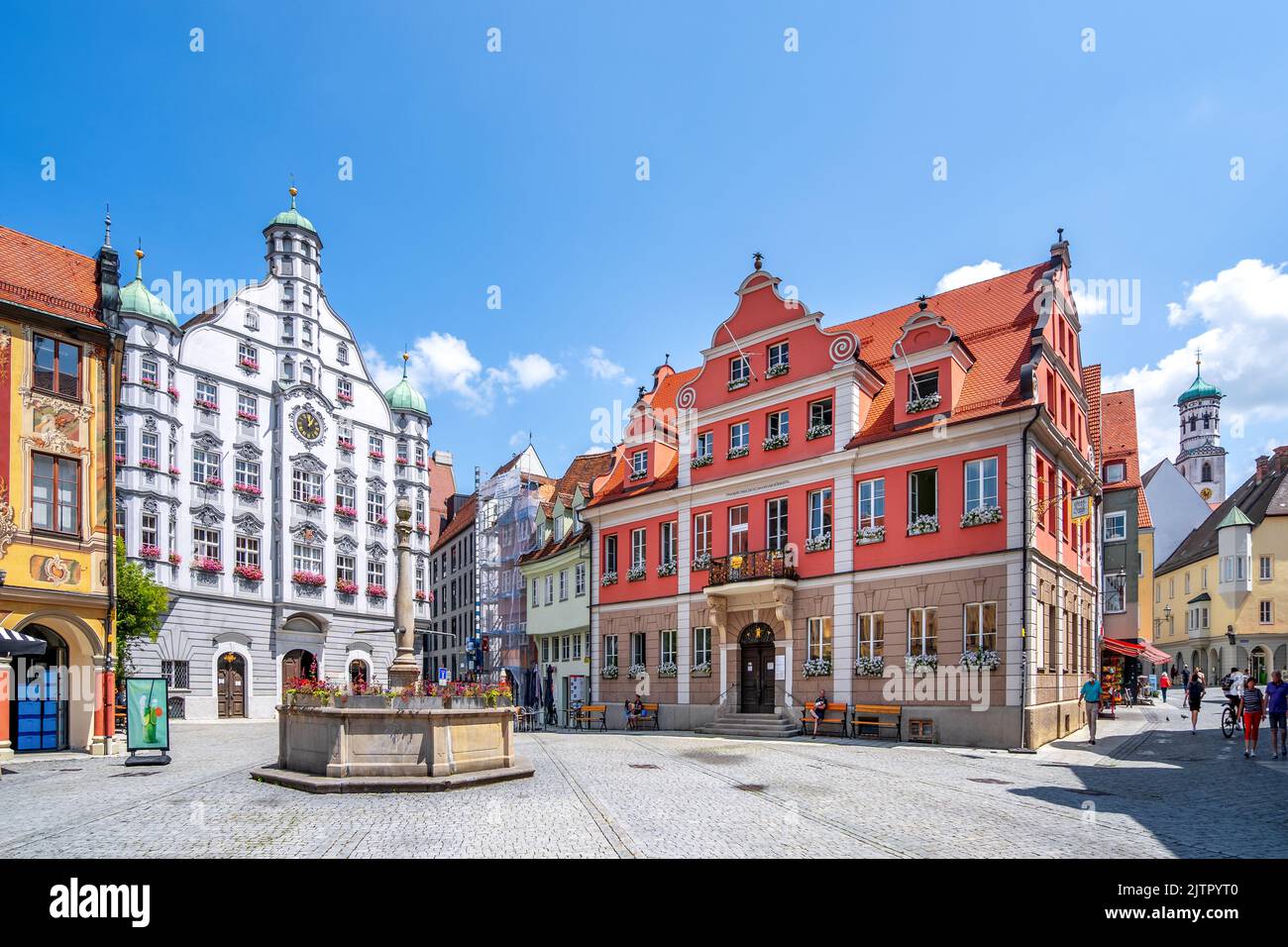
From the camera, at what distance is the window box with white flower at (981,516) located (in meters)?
27.0

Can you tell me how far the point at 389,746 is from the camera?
1644cm

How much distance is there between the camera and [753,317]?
3472cm

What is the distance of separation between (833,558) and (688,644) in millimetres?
7090

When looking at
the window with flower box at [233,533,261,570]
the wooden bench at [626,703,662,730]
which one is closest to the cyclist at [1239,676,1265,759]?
the wooden bench at [626,703,662,730]

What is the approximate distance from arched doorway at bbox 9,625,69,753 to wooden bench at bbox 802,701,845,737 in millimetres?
20978

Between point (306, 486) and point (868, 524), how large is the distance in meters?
34.0

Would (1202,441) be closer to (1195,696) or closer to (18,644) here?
(1195,696)

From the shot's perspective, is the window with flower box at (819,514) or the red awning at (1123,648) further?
the red awning at (1123,648)

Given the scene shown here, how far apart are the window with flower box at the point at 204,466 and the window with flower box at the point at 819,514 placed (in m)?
31.5

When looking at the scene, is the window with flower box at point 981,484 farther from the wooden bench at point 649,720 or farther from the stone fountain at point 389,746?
the stone fountain at point 389,746

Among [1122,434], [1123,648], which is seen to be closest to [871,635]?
[1123,648]

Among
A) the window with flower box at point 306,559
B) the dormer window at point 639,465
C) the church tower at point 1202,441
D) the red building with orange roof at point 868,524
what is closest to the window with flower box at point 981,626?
the red building with orange roof at point 868,524
